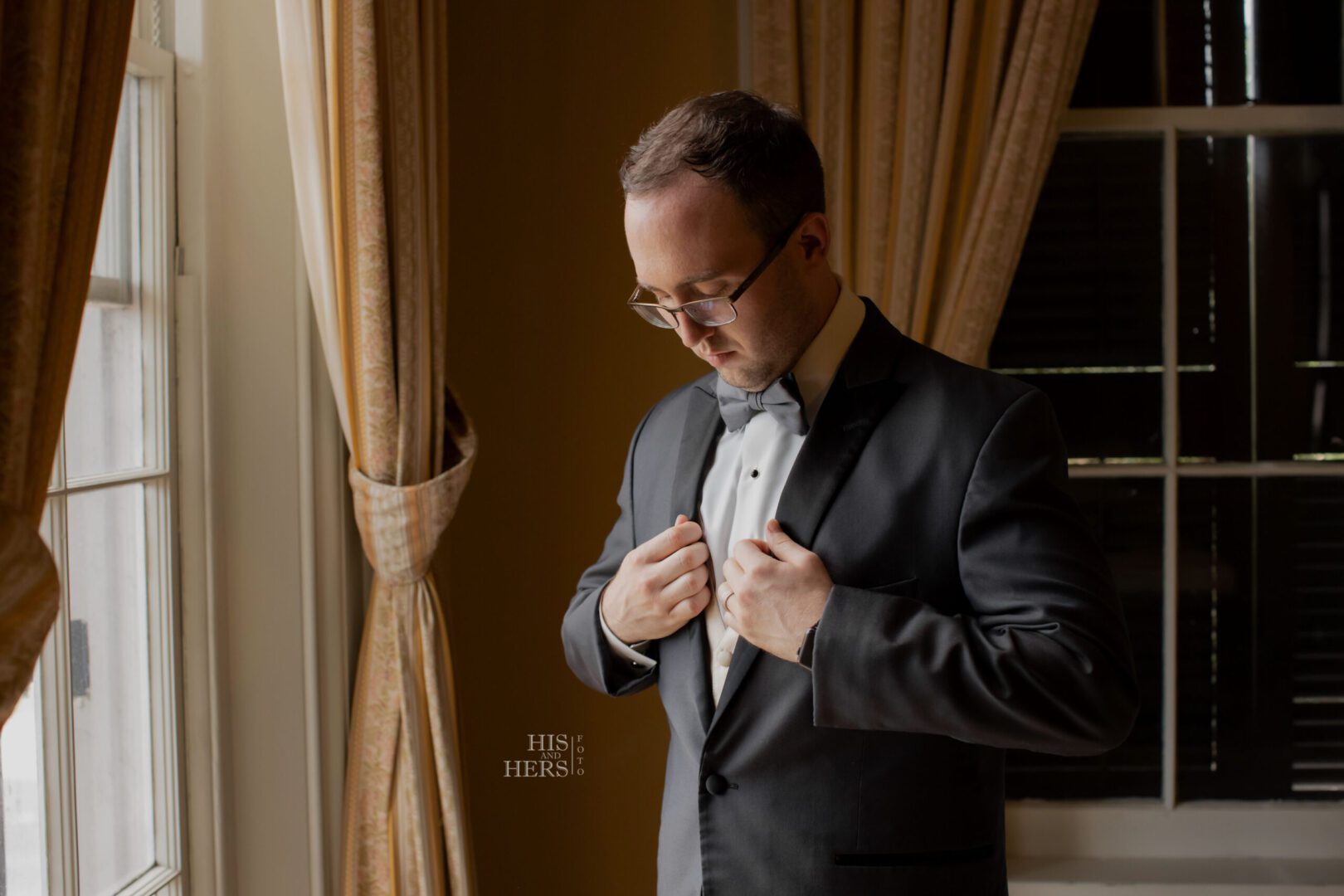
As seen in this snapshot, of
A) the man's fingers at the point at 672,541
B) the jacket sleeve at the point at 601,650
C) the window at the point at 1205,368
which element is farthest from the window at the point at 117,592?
the window at the point at 1205,368

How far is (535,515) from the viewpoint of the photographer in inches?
100

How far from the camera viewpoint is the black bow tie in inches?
50.3

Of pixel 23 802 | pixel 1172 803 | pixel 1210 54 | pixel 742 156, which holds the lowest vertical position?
pixel 1172 803

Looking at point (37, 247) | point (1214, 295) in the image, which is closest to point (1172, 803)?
point (1214, 295)

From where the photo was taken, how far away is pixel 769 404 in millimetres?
1295

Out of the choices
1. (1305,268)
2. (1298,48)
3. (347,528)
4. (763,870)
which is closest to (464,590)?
(347,528)

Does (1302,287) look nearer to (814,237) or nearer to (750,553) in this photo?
(814,237)

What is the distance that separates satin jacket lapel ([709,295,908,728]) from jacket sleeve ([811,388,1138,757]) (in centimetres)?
13

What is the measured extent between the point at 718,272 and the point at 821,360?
191 mm

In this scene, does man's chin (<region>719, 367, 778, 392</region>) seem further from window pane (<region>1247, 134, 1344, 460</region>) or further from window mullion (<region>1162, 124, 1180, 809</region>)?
window pane (<region>1247, 134, 1344, 460</region>)

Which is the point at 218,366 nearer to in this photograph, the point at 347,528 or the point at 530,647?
the point at 347,528

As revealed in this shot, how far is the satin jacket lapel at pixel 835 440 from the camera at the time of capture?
125 centimetres

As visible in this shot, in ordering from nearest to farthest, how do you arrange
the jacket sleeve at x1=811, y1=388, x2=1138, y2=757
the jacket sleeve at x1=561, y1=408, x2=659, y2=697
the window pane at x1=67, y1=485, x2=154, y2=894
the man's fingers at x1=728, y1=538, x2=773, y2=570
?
the jacket sleeve at x1=811, y1=388, x2=1138, y2=757
the man's fingers at x1=728, y1=538, x2=773, y2=570
the jacket sleeve at x1=561, y1=408, x2=659, y2=697
the window pane at x1=67, y1=485, x2=154, y2=894
